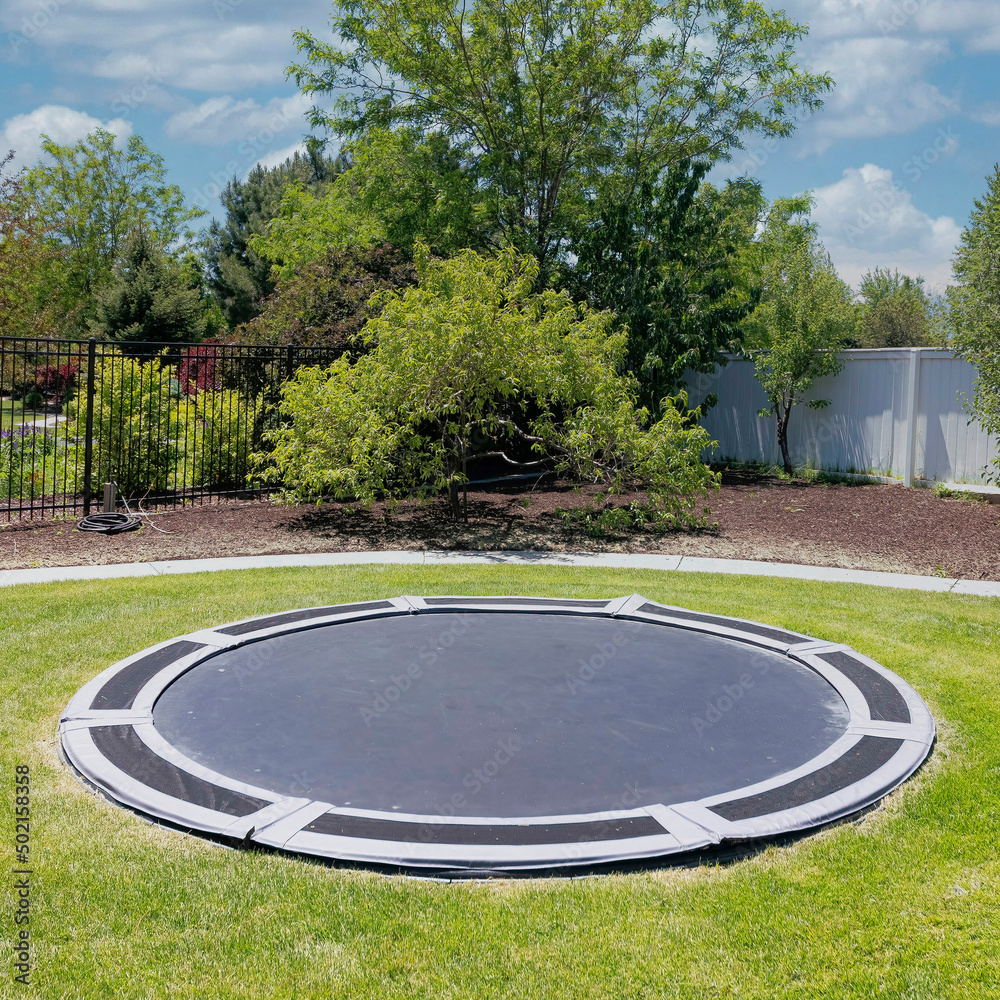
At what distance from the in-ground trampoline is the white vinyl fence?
8.17m

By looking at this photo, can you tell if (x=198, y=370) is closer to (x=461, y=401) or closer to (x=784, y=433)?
(x=461, y=401)

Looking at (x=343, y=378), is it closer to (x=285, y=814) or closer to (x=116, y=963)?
(x=285, y=814)

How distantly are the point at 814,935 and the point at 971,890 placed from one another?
0.70 metres

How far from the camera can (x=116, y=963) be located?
2.55 meters

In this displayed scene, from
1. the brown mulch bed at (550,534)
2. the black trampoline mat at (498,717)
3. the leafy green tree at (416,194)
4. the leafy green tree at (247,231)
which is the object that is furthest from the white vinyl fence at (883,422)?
the leafy green tree at (247,231)

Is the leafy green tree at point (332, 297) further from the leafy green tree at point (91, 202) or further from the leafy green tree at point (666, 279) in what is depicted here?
the leafy green tree at point (91, 202)

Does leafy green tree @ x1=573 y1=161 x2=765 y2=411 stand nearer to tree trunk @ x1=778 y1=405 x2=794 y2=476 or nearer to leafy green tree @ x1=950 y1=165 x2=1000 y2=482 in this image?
tree trunk @ x1=778 y1=405 x2=794 y2=476

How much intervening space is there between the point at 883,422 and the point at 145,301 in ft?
69.0

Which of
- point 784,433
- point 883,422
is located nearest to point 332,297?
point 784,433

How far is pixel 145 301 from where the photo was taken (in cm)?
2570

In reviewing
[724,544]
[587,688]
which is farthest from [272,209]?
[587,688]

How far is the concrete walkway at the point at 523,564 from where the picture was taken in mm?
7840

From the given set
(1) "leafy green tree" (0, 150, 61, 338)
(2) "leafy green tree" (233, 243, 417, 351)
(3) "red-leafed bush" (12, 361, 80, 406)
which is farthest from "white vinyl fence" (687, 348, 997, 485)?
(1) "leafy green tree" (0, 150, 61, 338)

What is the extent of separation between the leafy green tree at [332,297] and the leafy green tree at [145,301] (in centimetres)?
1266
